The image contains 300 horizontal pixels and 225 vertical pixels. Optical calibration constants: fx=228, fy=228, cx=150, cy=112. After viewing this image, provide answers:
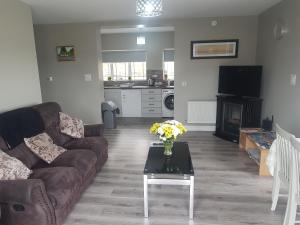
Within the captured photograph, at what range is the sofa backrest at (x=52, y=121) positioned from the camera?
289 centimetres

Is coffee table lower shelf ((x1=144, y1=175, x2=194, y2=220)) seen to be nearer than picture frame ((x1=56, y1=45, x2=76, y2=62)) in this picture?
Yes

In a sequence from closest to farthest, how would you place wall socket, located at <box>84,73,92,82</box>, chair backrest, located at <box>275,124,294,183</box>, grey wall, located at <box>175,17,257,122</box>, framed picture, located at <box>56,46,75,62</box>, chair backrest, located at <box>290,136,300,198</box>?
1. chair backrest, located at <box>290,136,300,198</box>
2. chair backrest, located at <box>275,124,294,183</box>
3. grey wall, located at <box>175,17,257,122</box>
4. framed picture, located at <box>56,46,75,62</box>
5. wall socket, located at <box>84,73,92,82</box>

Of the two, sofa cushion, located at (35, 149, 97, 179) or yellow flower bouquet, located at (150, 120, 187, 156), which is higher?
yellow flower bouquet, located at (150, 120, 187, 156)

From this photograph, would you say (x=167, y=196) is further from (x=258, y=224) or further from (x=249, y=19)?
(x=249, y=19)

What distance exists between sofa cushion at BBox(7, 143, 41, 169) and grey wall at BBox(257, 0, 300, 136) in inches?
124

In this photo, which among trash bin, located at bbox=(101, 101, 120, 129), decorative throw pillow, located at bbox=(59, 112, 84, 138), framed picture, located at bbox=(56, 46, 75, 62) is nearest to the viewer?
decorative throw pillow, located at bbox=(59, 112, 84, 138)

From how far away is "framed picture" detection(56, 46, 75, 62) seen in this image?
483cm

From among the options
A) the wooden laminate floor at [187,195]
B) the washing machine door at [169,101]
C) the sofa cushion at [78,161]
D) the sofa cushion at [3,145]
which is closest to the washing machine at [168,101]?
the washing machine door at [169,101]

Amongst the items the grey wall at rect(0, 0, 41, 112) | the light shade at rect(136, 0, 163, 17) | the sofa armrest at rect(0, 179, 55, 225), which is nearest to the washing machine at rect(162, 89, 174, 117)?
the grey wall at rect(0, 0, 41, 112)

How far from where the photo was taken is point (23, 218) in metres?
1.79

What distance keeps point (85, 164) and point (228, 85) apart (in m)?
3.08

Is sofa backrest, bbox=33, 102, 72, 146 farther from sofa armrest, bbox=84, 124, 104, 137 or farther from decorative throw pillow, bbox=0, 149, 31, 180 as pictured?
decorative throw pillow, bbox=0, 149, 31, 180

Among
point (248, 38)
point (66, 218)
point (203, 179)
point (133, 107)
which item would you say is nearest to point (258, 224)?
point (203, 179)

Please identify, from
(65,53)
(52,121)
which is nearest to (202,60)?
(65,53)
